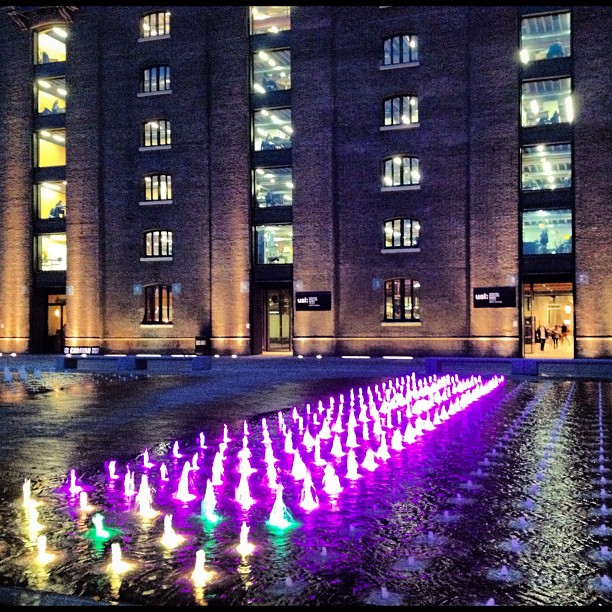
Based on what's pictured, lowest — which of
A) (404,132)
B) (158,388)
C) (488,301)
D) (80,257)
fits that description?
(158,388)

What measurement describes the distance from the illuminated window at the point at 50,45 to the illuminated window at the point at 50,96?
1167 millimetres

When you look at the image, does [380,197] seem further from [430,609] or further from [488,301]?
[430,609]

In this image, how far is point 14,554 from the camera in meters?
6.44

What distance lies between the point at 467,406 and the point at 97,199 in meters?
27.2

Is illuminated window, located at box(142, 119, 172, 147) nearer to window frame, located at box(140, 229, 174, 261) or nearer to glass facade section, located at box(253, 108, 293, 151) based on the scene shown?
window frame, located at box(140, 229, 174, 261)

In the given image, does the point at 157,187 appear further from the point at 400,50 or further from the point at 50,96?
the point at 400,50

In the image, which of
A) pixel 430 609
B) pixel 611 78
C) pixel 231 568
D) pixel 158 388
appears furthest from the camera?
pixel 611 78

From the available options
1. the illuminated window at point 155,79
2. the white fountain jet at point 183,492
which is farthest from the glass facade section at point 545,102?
the white fountain jet at point 183,492

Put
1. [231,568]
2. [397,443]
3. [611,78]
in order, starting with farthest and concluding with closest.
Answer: [611,78] → [397,443] → [231,568]

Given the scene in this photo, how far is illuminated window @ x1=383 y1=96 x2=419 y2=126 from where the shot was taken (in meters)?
33.9

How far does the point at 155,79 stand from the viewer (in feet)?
125

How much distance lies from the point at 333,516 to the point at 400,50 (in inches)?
1209

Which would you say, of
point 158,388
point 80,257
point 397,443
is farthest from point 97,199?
point 397,443

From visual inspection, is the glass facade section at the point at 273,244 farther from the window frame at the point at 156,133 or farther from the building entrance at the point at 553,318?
the building entrance at the point at 553,318
